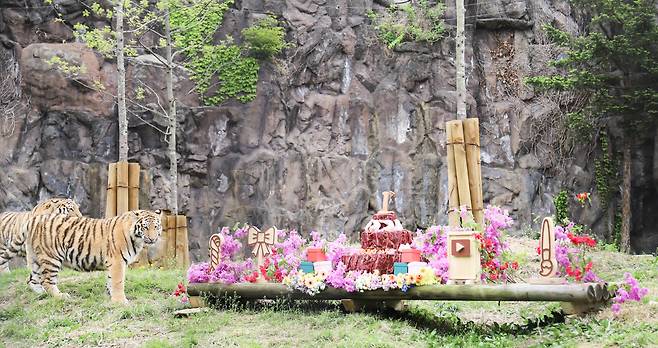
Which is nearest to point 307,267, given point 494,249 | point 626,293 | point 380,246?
point 380,246

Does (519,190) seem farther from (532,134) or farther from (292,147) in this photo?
(292,147)

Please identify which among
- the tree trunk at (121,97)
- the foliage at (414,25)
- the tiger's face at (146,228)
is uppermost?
the foliage at (414,25)

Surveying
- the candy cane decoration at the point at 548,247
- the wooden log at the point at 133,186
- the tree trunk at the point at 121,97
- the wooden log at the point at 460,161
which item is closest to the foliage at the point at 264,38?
the tree trunk at the point at 121,97

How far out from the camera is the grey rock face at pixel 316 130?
Answer: 19.5 m

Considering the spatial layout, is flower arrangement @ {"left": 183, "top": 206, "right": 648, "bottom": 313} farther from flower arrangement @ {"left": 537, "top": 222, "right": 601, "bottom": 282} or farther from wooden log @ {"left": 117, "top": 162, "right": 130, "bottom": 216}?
wooden log @ {"left": 117, "top": 162, "right": 130, "bottom": 216}

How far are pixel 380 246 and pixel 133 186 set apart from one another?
5.68 meters

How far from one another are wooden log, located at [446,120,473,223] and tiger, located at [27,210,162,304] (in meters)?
4.47

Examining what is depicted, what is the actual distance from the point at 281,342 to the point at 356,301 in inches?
59.7

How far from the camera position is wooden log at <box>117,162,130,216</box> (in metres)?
13.1

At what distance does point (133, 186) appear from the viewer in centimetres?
1337

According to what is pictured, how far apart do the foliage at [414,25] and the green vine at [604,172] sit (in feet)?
18.2

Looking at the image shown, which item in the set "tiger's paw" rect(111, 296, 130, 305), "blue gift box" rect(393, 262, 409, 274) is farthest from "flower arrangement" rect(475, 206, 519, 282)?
"tiger's paw" rect(111, 296, 130, 305)

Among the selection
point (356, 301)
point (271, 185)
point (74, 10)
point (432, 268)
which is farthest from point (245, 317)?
point (74, 10)

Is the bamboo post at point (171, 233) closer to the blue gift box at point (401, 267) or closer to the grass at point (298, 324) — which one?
the grass at point (298, 324)
